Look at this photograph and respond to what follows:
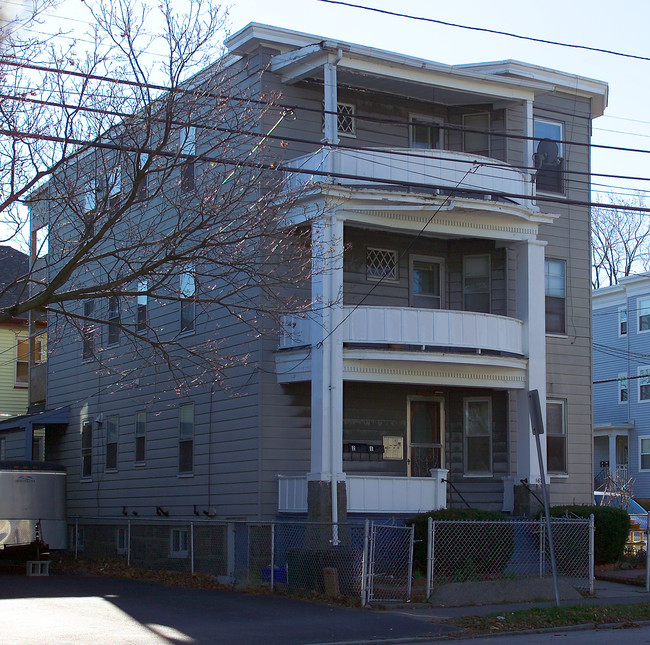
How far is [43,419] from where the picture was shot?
93.1ft

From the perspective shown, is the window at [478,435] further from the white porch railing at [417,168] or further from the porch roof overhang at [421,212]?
the white porch railing at [417,168]

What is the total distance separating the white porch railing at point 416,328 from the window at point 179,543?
5.11 meters

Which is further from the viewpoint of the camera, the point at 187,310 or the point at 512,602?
the point at 187,310

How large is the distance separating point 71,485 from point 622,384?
2480cm

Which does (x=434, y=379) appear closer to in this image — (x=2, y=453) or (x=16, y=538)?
(x=16, y=538)

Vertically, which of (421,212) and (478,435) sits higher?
(421,212)

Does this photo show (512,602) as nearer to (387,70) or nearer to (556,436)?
(556,436)

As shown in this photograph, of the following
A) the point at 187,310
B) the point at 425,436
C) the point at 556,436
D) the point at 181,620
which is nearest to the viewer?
the point at 181,620

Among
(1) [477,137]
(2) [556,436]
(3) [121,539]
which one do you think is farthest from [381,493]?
(1) [477,137]

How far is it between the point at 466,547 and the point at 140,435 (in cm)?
1058

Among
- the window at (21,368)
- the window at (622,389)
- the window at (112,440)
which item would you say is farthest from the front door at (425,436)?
the window at (622,389)

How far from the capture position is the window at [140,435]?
83.1 ft

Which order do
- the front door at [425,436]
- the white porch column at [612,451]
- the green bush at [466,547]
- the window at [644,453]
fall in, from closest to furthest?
the green bush at [466,547] < the front door at [425,436] < the window at [644,453] < the white porch column at [612,451]

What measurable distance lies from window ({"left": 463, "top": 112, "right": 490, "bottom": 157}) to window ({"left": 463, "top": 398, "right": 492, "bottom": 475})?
5.52 m
